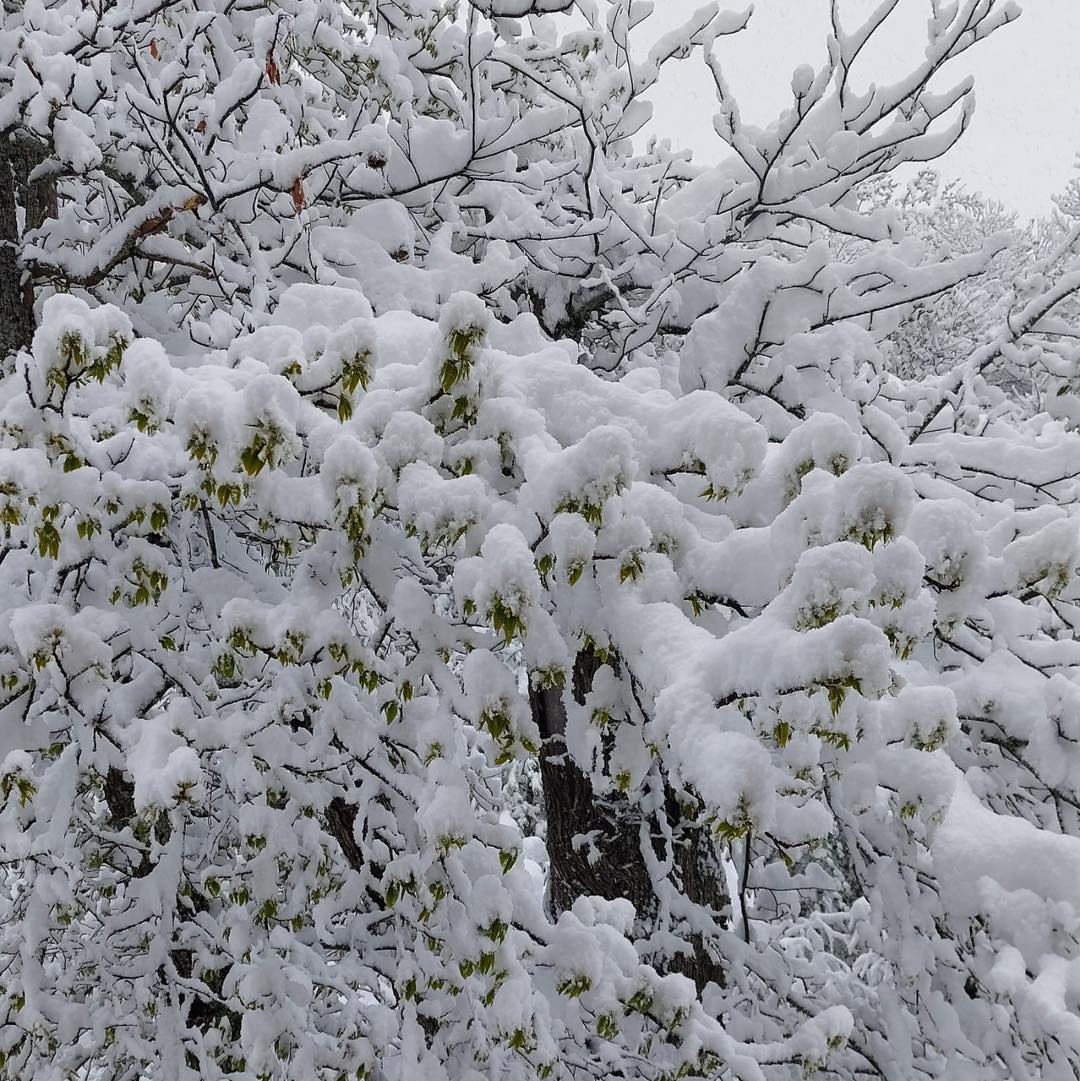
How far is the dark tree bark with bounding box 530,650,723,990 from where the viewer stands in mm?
3279

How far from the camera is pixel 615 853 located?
3.41 meters

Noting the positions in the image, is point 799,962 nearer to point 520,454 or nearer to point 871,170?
point 520,454

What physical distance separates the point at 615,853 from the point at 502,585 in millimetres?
2250

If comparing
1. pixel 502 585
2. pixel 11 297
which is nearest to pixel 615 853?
pixel 502 585

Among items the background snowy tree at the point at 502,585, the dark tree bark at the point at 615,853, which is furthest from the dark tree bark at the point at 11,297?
the dark tree bark at the point at 615,853

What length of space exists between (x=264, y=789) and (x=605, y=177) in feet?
7.60

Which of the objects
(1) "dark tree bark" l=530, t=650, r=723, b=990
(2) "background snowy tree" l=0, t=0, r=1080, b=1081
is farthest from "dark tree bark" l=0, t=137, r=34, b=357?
(1) "dark tree bark" l=530, t=650, r=723, b=990

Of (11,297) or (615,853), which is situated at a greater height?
(11,297)

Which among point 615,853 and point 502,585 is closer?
point 502,585

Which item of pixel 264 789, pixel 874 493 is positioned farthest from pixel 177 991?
pixel 874 493

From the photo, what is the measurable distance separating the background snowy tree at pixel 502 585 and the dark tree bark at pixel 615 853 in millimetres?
20

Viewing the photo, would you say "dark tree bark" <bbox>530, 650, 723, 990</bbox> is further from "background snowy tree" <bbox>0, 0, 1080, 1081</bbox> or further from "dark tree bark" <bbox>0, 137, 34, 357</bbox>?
"dark tree bark" <bbox>0, 137, 34, 357</bbox>

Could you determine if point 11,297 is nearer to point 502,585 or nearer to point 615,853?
point 502,585

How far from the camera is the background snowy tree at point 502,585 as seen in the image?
1.64 meters
